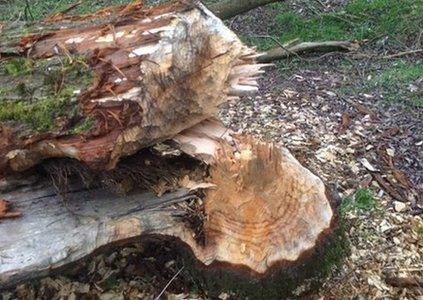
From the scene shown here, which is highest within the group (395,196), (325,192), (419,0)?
(325,192)

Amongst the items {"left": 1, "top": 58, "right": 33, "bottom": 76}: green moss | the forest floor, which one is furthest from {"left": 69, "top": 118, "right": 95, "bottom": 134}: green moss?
the forest floor

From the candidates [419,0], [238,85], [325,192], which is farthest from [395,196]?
[419,0]

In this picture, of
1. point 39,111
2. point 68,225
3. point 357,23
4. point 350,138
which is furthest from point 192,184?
point 357,23

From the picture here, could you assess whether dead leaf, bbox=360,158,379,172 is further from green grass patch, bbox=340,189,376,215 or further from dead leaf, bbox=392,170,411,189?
green grass patch, bbox=340,189,376,215

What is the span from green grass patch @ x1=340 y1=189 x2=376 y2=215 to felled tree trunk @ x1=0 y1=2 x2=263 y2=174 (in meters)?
0.88

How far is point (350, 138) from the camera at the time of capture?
12.5 ft

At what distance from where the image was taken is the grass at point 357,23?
6.08 m

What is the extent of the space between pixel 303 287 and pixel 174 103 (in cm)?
93

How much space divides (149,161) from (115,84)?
1.40 ft

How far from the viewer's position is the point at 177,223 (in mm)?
2561

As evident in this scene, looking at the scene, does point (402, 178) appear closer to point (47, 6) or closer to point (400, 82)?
point (400, 82)

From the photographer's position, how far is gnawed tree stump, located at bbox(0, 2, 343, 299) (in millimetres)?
2396

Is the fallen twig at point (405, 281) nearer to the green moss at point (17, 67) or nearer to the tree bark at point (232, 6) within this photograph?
the green moss at point (17, 67)

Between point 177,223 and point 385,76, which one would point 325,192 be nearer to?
point 177,223
